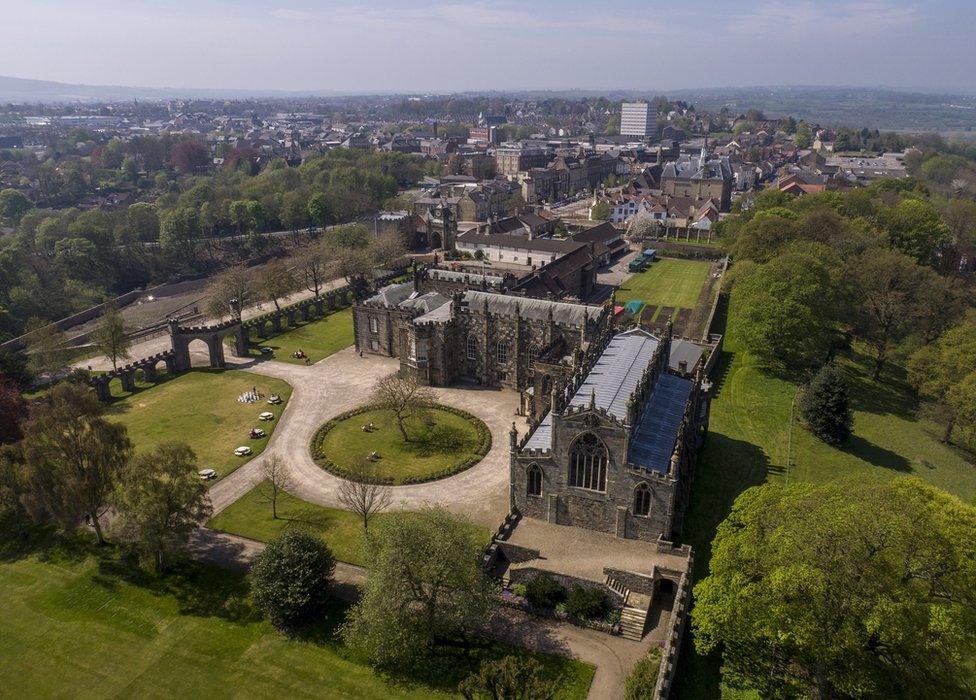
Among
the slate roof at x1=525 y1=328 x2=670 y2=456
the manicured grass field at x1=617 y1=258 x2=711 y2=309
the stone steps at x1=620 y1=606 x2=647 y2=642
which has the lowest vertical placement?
the stone steps at x1=620 y1=606 x2=647 y2=642

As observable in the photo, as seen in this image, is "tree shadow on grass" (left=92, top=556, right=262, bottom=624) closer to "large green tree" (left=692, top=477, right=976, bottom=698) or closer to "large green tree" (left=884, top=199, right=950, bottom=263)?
"large green tree" (left=692, top=477, right=976, bottom=698)

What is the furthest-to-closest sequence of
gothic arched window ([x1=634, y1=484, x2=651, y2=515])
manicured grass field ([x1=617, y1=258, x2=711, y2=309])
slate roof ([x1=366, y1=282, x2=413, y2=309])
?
1. manicured grass field ([x1=617, y1=258, x2=711, y2=309])
2. slate roof ([x1=366, y1=282, x2=413, y2=309])
3. gothic arched window ([x1=634, y1=484, x2=651, y2=515])

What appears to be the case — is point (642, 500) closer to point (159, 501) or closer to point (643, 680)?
point (643, 680)

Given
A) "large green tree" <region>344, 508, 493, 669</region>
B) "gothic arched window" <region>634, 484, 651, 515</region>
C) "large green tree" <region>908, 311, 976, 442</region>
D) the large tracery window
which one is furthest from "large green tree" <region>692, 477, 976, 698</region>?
"large green tree" <region>908, 311, 976, 442</region>

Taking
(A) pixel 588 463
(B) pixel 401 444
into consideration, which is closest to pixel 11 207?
(B) pixel 401 444

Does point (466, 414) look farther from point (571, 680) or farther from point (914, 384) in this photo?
point (914, 384)

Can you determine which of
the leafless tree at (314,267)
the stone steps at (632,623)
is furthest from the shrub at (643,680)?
the leafless tree at (314,267)
